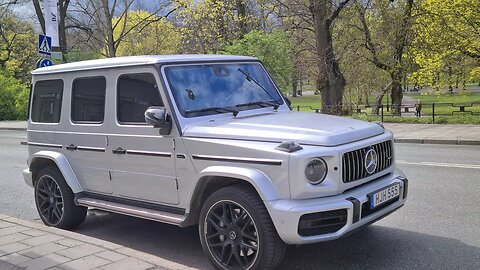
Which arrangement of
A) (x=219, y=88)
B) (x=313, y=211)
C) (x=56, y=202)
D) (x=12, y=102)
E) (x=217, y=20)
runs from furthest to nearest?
1. (x=12, y=102)
2. (x=217, y=20)
3. (x=56, y=202)
4. (x=219, y=88)
5. (x=313, y=211)

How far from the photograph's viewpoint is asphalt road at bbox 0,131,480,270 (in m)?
4.66

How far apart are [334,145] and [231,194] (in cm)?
97

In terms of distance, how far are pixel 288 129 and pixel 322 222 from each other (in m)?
0.86

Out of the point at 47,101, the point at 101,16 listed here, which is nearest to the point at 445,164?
the point at 47,101

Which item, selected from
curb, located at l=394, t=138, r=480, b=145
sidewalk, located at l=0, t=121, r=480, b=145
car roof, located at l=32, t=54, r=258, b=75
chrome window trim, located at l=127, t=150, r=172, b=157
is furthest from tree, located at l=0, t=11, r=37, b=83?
chrome window trim, located at l=127, t=150, r=172, b=157

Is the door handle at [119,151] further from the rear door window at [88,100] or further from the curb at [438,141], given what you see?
the curb at [438,141]

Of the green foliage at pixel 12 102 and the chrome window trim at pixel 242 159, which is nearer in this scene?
the chrome window trim at pixel 242 159

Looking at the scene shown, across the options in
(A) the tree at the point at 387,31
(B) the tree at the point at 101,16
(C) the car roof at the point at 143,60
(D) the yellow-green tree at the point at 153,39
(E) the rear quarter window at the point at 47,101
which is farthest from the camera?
(D) the yellow-green tree at the point at 153,39

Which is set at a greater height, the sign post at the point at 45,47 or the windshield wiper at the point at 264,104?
the sign post at the point at 45,47

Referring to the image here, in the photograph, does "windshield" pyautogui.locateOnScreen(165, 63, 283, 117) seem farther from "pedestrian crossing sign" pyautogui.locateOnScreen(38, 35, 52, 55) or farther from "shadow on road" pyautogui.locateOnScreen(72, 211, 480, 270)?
"pedestrian crossing sign" pyautogui.locateOnScreen(38, 35, 52, 55)

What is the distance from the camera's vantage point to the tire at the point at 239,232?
406 centimetres

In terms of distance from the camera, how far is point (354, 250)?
16.2 feet

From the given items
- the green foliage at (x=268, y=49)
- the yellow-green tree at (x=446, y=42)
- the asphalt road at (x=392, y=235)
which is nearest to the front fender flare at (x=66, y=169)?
the asphalt road at (x=392, y=235)

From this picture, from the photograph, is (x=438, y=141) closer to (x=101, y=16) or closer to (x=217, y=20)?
(x=217, y=20)
